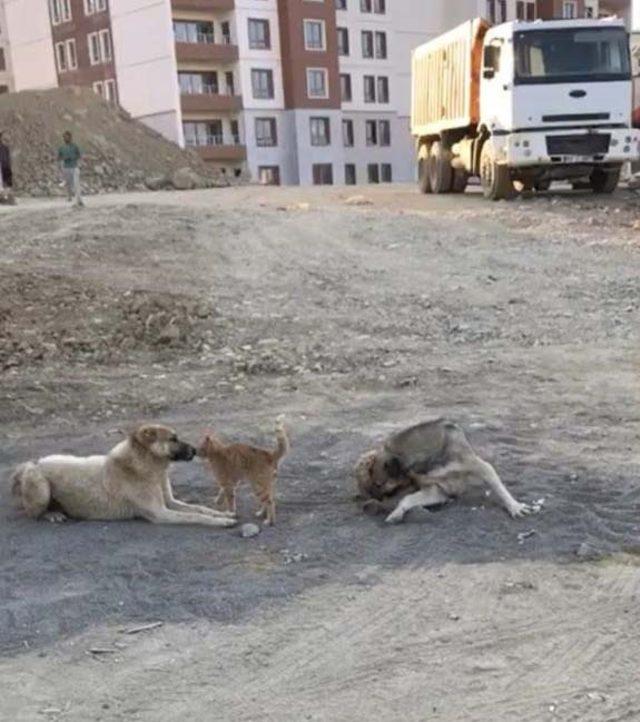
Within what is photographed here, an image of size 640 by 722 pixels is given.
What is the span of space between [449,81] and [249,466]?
20802 mm

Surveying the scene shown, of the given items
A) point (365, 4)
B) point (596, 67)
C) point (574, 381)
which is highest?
point (365, 4)

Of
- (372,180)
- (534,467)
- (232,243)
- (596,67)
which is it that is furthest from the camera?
(372,180)

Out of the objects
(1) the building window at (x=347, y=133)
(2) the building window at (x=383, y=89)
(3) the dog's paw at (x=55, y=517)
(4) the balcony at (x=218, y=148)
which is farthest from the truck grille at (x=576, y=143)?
(2) the building window at (x=383, y=89)

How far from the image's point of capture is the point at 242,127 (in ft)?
174

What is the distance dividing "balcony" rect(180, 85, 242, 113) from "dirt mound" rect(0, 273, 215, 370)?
40.9 metres

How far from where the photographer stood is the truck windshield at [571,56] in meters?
20.2

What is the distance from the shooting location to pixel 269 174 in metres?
54.4

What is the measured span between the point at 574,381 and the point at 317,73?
49.1 meters

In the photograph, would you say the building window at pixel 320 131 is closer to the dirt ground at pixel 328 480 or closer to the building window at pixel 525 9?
the building window at pixel 525 9

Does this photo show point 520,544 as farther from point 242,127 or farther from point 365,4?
point 365,4

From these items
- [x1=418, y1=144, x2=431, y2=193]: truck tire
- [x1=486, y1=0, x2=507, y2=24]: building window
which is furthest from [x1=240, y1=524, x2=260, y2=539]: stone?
[x1=486, y1=0, x2=507, y2=24]: building window

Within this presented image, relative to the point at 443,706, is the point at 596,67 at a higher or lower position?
higher

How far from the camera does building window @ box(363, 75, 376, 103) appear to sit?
58.7 meters

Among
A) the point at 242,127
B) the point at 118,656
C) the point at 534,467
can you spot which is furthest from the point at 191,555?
the point at 242,127
